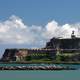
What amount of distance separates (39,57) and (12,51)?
52.0 feet

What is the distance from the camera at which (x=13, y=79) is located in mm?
71812

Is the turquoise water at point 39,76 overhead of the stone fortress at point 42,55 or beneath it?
beneath

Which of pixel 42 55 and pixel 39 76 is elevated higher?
pixel 42 55

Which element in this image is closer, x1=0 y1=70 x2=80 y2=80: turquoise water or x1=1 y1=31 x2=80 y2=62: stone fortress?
x1=0 y1=70 x2=80 y2=80: turquoise water

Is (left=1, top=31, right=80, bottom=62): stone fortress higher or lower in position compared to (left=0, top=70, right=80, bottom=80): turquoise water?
higher

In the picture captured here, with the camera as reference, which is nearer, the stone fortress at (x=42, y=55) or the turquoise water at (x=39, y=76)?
the turquoise water at (x=39, y=76)

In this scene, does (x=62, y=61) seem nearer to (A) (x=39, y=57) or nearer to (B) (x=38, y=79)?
(A) (x=39, y=57)

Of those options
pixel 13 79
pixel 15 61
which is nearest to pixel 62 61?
pixel 15 61

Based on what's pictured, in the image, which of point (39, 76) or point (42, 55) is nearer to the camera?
point (39, 76)

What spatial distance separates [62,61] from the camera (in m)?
179

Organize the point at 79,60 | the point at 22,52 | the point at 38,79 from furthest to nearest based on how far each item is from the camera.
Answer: the point at 22,52, the point at 79,60, the point at 38,79

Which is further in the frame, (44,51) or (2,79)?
(44,51)

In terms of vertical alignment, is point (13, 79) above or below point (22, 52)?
below

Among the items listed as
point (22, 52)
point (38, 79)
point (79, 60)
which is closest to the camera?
point (38, 79)
